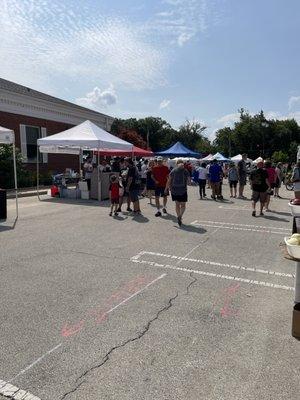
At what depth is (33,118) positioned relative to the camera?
24109mm

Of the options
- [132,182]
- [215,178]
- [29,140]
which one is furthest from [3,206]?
[29,140]

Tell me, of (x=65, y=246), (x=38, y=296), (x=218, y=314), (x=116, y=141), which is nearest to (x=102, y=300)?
(x=38, y=296)

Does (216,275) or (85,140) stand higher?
(85,140)

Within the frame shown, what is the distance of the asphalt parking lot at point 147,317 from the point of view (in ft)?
11.0

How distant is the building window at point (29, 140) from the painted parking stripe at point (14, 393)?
68.9 feet

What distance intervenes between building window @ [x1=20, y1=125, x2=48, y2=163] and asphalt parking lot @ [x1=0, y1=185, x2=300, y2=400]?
603 inches

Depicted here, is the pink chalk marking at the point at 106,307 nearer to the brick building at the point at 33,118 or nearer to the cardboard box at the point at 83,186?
the cardboard box at the point at 83,186

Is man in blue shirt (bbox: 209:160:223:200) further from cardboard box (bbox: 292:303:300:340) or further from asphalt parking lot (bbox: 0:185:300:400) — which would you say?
cardboard box (bbox: 292:303:300:340)

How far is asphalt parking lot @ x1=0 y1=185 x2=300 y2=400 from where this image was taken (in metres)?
3.36

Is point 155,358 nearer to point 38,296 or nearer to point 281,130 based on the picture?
point 38,296

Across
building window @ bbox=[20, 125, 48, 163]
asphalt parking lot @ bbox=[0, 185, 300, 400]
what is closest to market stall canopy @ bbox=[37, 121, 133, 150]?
building window @ bbox=[20, 125, 48, 163]

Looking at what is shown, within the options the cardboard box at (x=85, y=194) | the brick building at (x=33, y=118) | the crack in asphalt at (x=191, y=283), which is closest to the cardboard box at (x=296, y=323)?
the crack in asphalt at (x=191, y=283)

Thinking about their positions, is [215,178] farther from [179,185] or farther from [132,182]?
[179,185]

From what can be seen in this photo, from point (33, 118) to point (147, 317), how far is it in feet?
70.8
